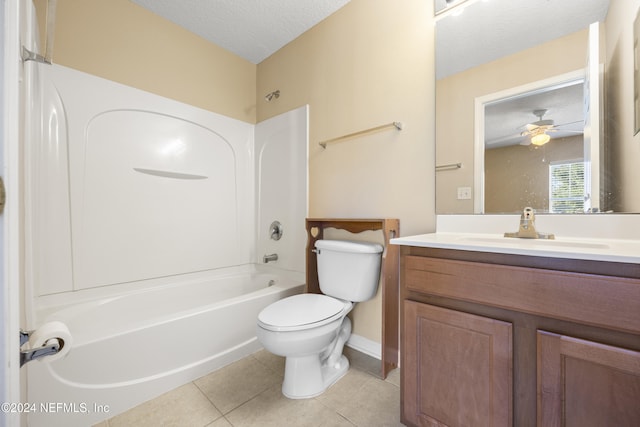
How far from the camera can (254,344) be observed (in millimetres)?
1750

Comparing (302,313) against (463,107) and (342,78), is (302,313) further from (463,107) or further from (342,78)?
(342,78)

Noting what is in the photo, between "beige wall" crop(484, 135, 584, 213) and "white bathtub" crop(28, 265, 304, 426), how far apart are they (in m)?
1.41

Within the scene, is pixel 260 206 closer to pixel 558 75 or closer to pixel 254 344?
pixel 254 344

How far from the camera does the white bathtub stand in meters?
1.13

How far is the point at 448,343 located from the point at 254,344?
1280 mm

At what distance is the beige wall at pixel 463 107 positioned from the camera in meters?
1.25

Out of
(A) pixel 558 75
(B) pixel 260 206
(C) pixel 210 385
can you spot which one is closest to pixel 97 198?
(B) pixel 260 206

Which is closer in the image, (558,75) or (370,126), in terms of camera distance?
(558,75)

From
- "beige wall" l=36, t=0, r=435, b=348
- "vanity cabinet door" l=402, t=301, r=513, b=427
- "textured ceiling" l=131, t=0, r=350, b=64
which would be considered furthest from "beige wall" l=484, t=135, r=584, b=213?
"textured ceiling" l=131, t=0, r=350, b=64

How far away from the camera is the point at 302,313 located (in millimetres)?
1349

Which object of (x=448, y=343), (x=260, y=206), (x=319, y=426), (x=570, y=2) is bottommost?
(x=319, y=426)

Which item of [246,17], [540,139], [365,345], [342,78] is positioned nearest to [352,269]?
[365,345]

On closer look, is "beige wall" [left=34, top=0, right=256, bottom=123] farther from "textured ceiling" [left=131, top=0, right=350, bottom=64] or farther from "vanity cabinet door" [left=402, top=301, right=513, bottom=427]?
"vanity cabinet door" [left=402, top=301, right=513, bottom=427]

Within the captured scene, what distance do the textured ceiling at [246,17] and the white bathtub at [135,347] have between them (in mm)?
2023
